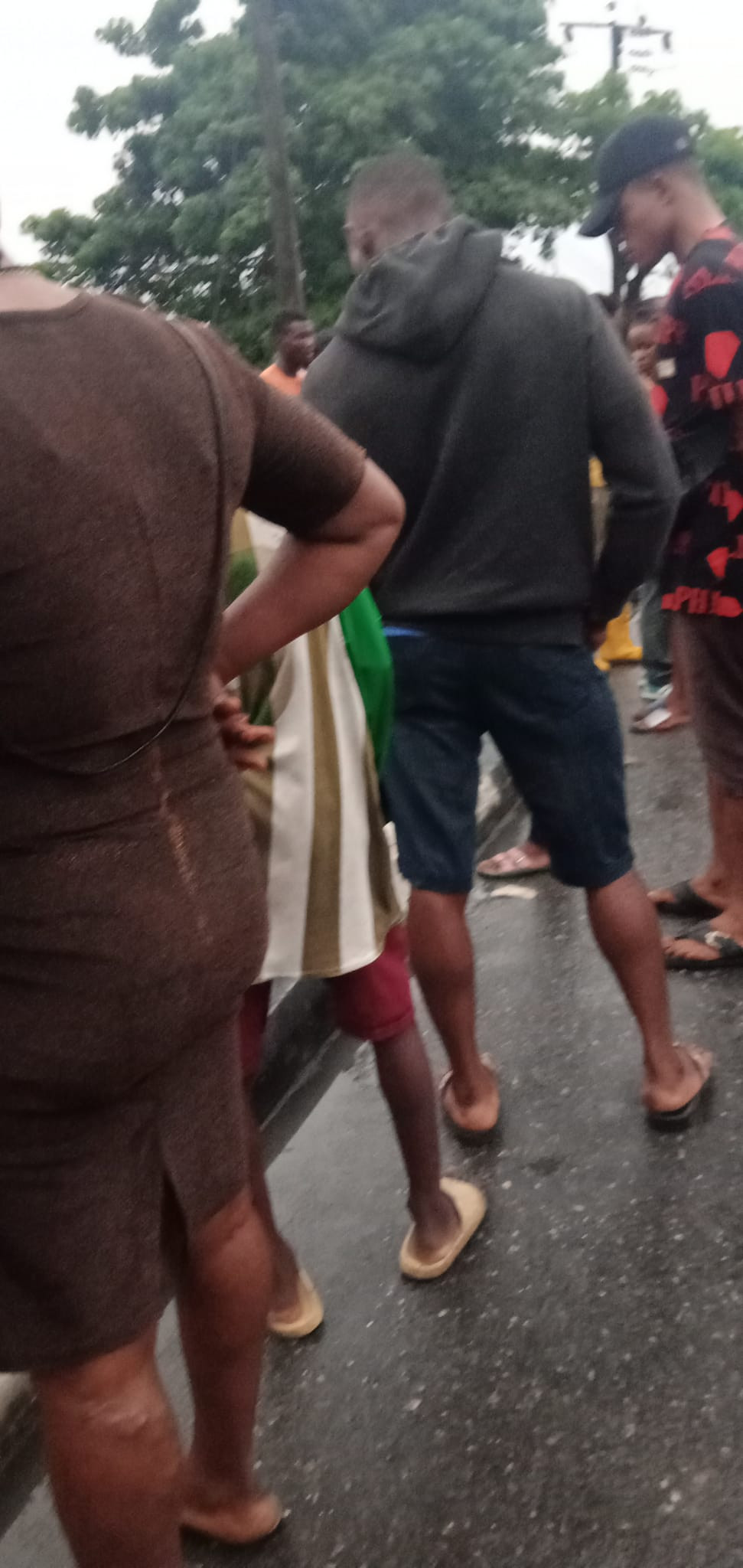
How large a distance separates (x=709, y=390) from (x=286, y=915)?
1705 millimetres

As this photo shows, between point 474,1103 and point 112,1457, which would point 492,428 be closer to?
point 474,1103

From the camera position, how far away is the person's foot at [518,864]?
425 cm

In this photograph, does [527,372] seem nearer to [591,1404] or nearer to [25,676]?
[25,676]

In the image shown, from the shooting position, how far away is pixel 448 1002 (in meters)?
2.69

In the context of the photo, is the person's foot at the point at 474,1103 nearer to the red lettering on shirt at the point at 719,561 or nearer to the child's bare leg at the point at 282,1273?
the child's bare leg at the point at 282,1273

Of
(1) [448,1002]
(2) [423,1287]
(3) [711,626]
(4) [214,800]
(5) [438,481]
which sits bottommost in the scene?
(2) [423,1287]

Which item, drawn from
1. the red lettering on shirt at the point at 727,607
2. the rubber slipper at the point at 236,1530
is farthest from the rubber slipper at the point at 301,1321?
the red lettering on shirt at the point at 727,607

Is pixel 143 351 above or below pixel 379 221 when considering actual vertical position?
above

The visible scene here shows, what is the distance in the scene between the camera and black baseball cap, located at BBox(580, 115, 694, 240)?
A: 9.62 ft

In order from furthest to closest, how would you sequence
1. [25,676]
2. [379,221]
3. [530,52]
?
[530,52], [379,221], [25,676]

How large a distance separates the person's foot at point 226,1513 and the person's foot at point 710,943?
193 centimetres

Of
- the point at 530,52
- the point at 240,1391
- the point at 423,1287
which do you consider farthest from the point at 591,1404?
the point at 530,52

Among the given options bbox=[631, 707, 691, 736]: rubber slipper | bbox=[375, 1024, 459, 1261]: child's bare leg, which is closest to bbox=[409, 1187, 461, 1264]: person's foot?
bbox=[375, 1024, 459, 1261]: child's bare leg

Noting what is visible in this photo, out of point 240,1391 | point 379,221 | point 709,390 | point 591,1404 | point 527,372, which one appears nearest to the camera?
point 240,1391
